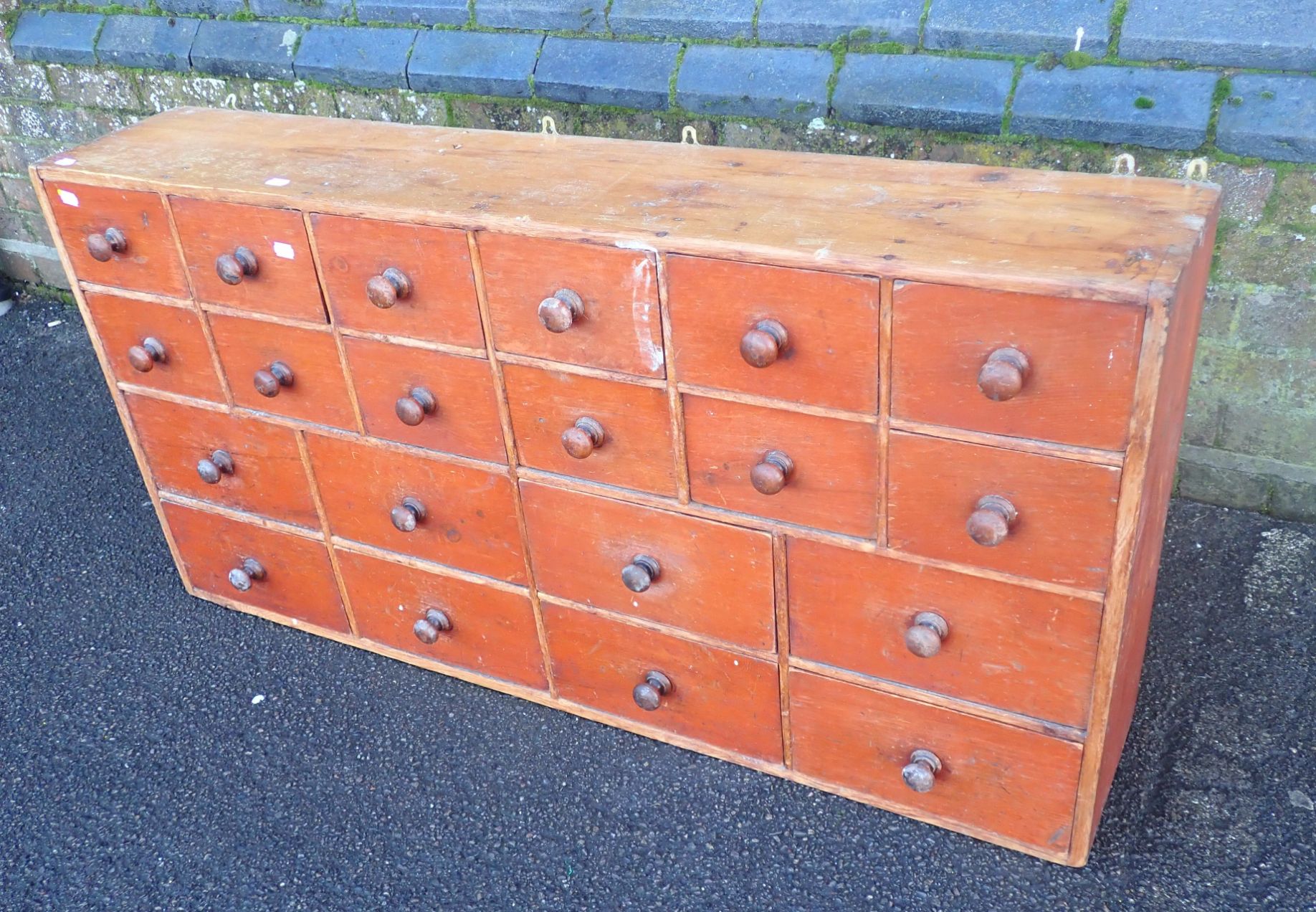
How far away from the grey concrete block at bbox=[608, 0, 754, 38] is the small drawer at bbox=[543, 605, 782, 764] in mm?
1578

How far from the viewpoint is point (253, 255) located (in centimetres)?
232

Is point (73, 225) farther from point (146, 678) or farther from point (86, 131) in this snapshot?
point (86, 131)

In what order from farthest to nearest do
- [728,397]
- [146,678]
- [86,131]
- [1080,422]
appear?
[86,131] → [146,678] → [728,397] → [1080,422]

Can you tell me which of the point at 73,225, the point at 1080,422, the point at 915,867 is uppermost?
the point at 73,225

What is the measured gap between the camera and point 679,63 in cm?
294

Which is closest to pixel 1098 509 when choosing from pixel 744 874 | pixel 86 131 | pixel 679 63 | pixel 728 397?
pixel 728 397

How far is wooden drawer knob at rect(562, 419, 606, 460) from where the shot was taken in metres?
2.09

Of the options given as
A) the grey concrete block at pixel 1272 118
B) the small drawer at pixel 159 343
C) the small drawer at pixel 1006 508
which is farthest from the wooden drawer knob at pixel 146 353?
the grey concrete block at pixel 1272 118

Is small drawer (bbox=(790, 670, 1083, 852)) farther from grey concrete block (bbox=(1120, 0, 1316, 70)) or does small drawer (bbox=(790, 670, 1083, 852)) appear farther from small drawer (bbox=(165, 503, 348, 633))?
grey concrete block (bbox=(1120, 0, 1316, 70))

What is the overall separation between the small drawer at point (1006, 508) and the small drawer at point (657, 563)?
33 centimetres

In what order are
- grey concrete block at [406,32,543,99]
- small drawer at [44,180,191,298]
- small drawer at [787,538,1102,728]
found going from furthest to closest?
grey concrete block at [406,32,543,99]
small drawer at [44,180,191,298]
small drawer at [787,538,1102,728]

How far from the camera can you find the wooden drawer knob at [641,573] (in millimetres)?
2219

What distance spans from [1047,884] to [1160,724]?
1.79 ft

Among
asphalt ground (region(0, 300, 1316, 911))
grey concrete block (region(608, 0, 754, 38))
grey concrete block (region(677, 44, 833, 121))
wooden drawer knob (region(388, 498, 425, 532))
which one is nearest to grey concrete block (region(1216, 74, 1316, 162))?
grey concrete block (region(677, 44, 833, 121))
